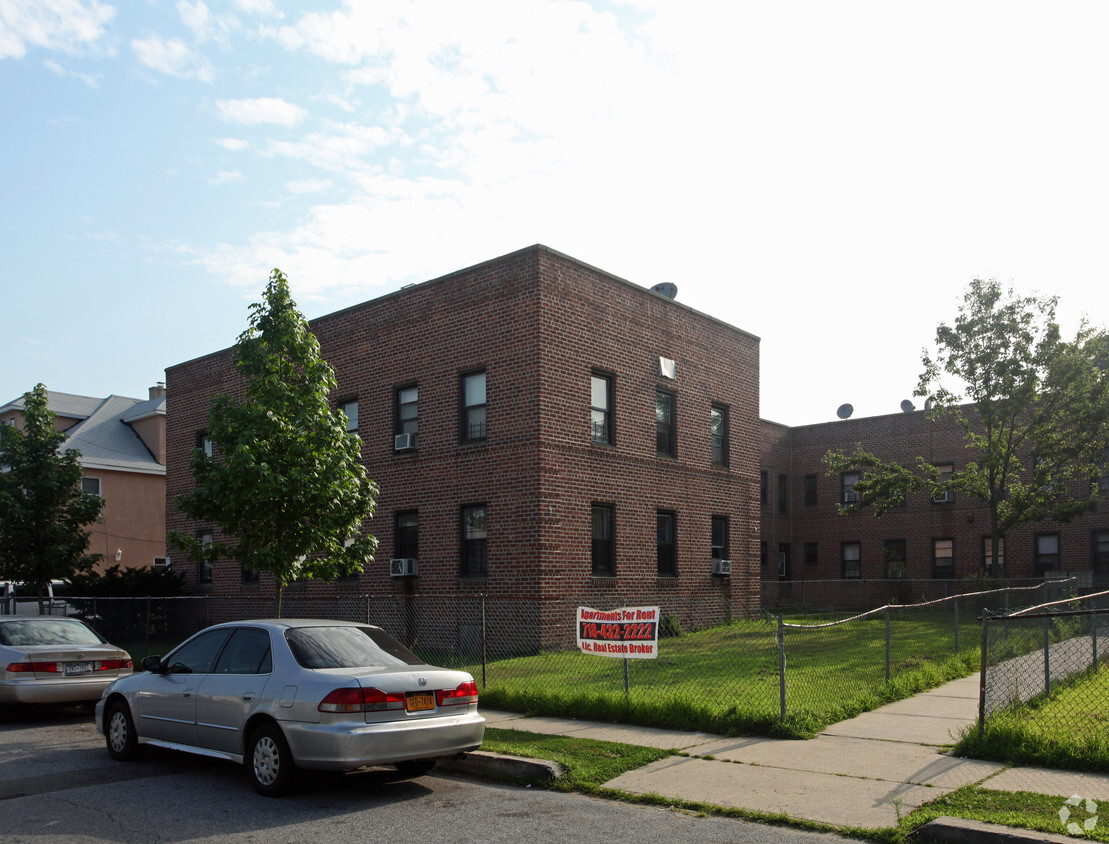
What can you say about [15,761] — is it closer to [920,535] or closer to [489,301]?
[489,301]

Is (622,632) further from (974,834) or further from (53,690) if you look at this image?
(53,690)

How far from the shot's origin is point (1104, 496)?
102ft

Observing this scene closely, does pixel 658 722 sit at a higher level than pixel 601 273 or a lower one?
lower

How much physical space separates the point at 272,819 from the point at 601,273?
14.9 metres

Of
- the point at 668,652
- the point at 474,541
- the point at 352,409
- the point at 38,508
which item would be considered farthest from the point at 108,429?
the point at 668,652

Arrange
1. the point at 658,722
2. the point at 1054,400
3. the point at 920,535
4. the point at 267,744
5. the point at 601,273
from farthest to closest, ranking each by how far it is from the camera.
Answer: the point at 920,535 < the point at 1054,400 < the point at 601,273 < the point at 658,722 < the point at 267,744

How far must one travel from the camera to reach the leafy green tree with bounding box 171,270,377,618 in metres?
12.7

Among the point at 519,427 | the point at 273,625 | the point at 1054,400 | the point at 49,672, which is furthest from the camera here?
the point at 1054,400

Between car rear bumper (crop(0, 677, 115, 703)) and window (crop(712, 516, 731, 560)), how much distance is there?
15.1 meters

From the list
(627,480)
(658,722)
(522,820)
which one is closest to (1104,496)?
(627,480)

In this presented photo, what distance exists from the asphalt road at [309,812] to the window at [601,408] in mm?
12082

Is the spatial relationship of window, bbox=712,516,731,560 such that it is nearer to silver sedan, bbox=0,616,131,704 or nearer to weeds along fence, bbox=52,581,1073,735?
weeds along fence, bbox=52,581,1073,735

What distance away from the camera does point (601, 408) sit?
20.4m

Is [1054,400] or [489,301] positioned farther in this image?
[1054,400]
